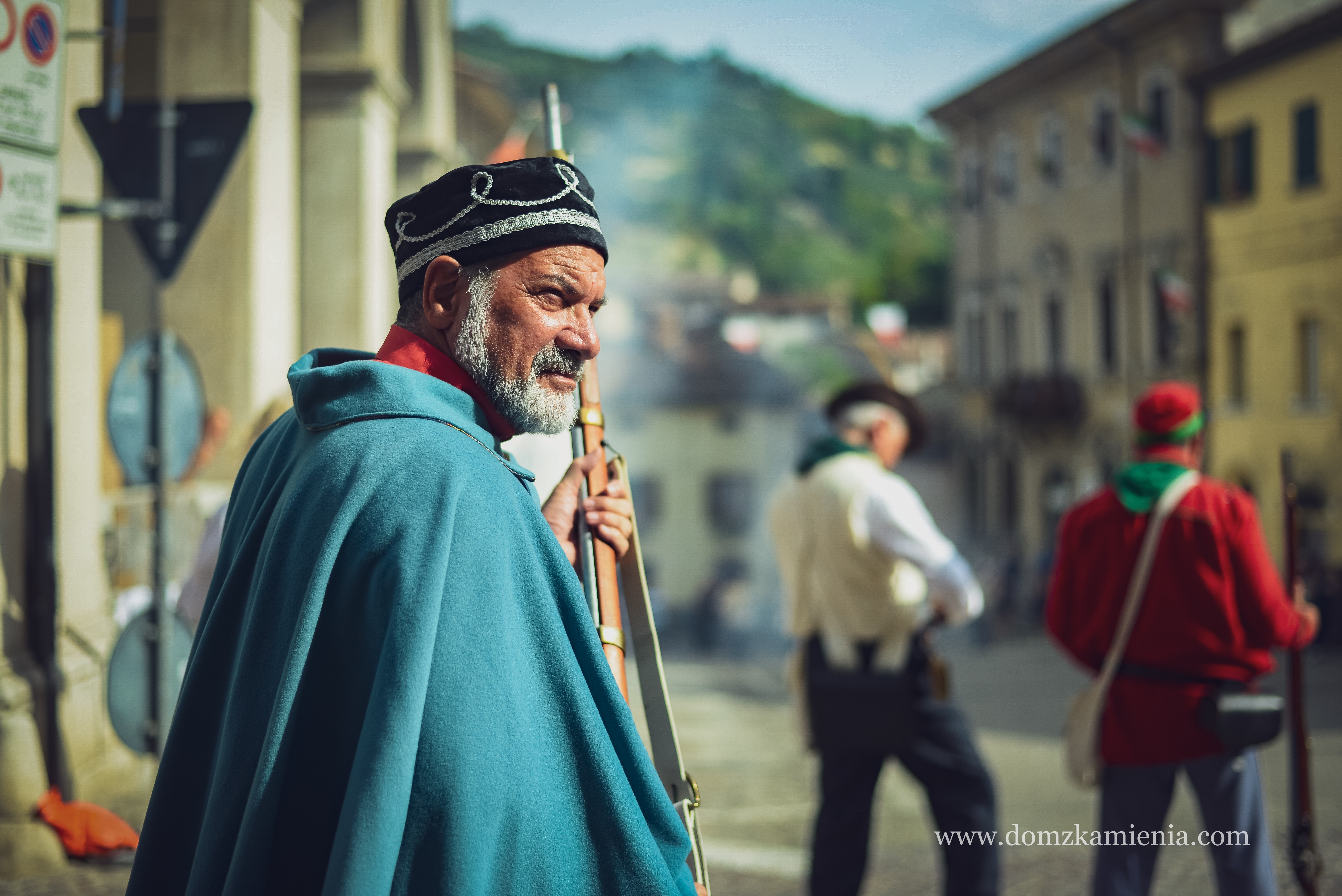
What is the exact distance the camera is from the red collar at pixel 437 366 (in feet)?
6.44

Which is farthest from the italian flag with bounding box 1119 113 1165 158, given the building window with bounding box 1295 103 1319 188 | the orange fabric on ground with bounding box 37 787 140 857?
the orange fabric on ground with bounding box 37 787 140 857

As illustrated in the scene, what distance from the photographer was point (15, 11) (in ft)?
14.8

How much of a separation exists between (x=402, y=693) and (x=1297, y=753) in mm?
3361

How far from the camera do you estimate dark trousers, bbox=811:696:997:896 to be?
435cm

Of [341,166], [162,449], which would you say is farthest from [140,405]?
[341,166]

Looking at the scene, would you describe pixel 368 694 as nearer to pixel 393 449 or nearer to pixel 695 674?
pixel 393 449

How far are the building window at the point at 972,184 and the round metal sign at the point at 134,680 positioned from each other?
114 feet

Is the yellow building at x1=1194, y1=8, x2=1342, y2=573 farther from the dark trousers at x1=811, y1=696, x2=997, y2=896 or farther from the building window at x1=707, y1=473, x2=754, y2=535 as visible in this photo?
the building window at x1=707, y1=473, x2=754, y2=535

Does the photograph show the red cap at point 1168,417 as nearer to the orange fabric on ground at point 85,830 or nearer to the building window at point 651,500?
the orange fabric on ground at point 85,830

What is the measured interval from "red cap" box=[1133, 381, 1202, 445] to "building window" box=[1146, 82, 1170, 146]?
85.7 ft

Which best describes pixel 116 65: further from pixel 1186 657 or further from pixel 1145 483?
pixel 1186 657

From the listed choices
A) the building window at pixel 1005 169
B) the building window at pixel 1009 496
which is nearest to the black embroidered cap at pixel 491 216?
the building window at pixel 1009 496

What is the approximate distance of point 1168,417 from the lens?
4137 mm

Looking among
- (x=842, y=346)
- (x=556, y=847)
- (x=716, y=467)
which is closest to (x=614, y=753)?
(x=556, y=847)
